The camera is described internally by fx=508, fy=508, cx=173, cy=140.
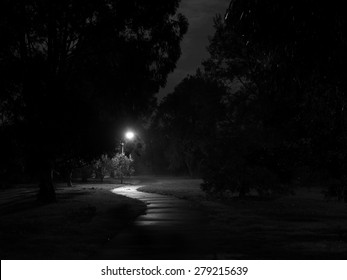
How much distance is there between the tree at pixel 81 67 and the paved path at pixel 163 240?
26.4ft

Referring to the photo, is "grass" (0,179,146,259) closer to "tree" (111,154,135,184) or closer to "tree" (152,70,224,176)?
"tree" (111,154,135,184)

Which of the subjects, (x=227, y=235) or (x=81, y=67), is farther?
(x=81, y=67)

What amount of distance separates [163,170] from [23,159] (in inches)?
3151

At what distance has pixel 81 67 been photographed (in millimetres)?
28203

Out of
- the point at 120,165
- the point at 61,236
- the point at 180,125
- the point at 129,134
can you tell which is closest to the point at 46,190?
the point at 129,134

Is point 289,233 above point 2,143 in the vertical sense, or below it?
below

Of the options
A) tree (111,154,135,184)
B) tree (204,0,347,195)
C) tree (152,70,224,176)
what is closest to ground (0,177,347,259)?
tree (204,0,347,195)

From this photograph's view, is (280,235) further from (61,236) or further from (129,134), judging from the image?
(129,134)

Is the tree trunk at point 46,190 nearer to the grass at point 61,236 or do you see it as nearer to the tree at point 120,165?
the grass at point 61,236

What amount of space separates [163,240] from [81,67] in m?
17.9

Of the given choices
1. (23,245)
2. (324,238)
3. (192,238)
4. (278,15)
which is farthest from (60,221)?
(278,15)

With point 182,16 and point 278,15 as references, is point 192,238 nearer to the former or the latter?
point 278,15

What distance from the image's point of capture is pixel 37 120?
2314cm

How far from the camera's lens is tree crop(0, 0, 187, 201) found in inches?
915
